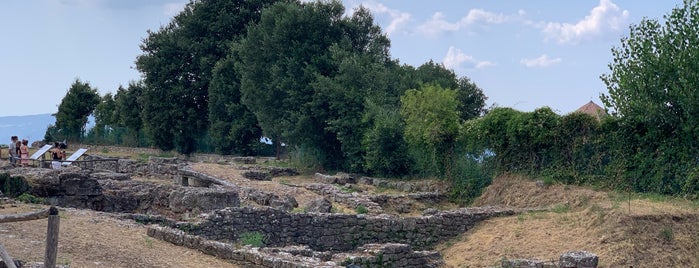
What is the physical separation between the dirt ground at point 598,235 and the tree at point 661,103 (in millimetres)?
1878

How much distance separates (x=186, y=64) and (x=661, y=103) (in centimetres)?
3858

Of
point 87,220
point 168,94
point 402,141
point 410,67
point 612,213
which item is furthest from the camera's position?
point 168,94

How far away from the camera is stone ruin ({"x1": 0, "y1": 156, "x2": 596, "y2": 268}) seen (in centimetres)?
1599

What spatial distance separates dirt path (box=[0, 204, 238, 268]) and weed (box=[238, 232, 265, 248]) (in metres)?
2.10

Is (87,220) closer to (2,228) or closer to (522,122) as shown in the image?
(2,228)

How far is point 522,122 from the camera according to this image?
86.1 ft

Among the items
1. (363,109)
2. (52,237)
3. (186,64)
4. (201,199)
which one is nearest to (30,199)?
(201,199)

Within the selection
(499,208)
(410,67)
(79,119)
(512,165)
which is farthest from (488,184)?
(79,119)

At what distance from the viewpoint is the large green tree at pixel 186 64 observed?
2172 inches

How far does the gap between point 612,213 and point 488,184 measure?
852cm

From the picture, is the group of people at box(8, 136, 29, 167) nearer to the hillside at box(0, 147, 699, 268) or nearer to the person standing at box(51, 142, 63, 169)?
the person standing at box(51, 142, 63, 169)

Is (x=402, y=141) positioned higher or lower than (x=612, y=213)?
higher

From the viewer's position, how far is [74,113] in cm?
7175

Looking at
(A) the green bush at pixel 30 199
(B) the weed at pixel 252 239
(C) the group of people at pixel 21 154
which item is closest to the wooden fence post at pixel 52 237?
(B) the weed at pixel 252 239
